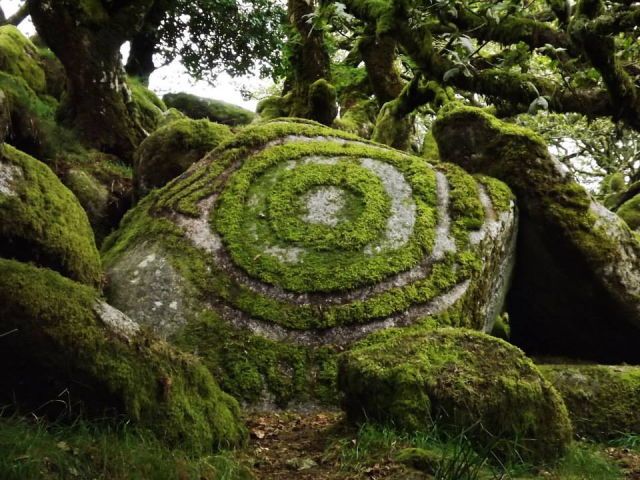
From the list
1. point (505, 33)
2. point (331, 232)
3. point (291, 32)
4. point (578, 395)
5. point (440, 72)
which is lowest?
point (578, 395)

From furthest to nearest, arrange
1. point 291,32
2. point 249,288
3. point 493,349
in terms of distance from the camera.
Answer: point 291,32 < point 249,288 < point 493,349

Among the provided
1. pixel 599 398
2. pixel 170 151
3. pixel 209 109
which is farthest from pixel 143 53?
pixel 599 398

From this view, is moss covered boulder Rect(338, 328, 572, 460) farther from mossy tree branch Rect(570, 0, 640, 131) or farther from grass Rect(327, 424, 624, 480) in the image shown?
mossy tree branch Rect(570, 0, 640, 131)

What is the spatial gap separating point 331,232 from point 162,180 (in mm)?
2972

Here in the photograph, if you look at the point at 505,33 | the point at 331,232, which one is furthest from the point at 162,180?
the point at 505,33

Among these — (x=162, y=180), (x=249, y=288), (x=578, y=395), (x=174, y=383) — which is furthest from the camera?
(x=162, y=180)

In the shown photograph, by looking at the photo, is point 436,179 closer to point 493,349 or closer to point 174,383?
point 493,349

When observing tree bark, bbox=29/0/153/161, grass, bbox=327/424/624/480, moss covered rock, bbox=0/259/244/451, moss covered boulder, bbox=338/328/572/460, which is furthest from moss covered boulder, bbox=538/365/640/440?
tree bark, bbox=29/0/153/161

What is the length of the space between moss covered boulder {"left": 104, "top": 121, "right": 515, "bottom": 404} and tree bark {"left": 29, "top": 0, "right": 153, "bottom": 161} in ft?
8.88

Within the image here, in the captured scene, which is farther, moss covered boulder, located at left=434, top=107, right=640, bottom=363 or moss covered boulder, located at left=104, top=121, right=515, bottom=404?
moss covered boulder, located at left=434, top=107, right=640, bottom=363

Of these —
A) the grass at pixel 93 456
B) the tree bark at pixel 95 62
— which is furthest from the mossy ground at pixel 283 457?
the tree bark at pixel 95 62

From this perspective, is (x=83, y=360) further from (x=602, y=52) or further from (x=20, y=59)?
(x=20, y=59)

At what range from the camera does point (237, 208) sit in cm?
714

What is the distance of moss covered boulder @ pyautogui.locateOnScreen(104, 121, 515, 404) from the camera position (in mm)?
5969
